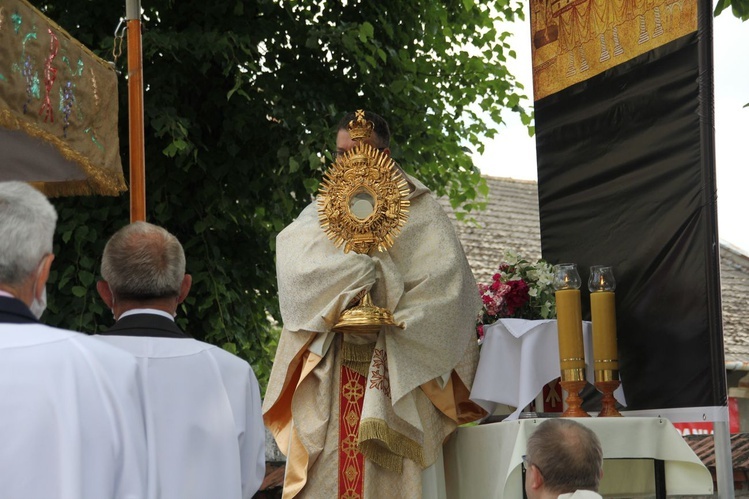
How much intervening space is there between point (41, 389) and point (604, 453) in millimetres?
3055

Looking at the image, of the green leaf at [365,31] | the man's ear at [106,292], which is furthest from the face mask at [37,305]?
the green leaf at [365,31]

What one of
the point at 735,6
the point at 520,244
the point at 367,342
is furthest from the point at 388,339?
the point at 520,244

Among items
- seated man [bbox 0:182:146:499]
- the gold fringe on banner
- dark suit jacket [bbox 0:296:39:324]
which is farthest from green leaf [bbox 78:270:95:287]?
dark suit jacket [bbox 0:296:39:324]

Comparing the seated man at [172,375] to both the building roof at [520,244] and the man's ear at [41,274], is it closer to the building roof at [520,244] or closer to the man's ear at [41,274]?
the man's ear at [41,274]

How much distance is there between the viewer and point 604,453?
5.32 meters

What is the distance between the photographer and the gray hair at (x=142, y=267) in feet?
12.4

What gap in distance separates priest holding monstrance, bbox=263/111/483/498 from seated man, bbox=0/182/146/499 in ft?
8.01

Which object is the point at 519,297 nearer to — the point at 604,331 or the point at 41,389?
the point at 604,331

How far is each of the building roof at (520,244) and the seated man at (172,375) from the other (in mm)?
15944

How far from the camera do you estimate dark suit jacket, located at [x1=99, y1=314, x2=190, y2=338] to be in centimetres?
374

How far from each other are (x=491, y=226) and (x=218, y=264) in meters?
15.6

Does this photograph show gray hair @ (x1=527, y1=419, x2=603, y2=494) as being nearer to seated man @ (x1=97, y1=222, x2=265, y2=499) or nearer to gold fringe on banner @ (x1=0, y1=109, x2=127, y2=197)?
seated man @ (x1=97, y1=222, x2=265, y2=499)

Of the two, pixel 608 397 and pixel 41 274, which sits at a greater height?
pixel 41 274

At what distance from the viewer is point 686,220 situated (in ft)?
19.0
